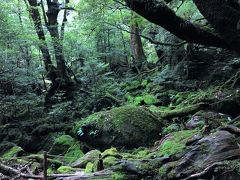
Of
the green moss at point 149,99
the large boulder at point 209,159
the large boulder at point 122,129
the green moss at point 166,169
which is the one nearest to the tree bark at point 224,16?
the large boulder at point 209,159

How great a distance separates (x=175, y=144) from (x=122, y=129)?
116 inches

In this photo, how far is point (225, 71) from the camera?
1155 cm

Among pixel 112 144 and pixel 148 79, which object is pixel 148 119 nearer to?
pixel 112 144

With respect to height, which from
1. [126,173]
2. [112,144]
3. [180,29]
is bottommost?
[112,144]

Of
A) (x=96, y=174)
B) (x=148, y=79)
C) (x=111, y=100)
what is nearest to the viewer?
(x=96, y=174)

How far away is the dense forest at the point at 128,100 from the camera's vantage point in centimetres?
559

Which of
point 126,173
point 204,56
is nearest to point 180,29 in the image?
point 126,173

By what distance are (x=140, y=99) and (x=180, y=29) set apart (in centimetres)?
686

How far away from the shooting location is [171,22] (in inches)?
250

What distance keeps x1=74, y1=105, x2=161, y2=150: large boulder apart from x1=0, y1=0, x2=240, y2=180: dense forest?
0.03 meters

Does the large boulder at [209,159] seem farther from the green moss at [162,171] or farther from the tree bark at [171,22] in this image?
the tree bark at [171,22]

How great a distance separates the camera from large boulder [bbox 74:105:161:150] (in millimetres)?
9523

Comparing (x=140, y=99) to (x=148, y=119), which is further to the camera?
(x=140, y=99)

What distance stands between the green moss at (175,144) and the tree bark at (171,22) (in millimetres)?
2057
